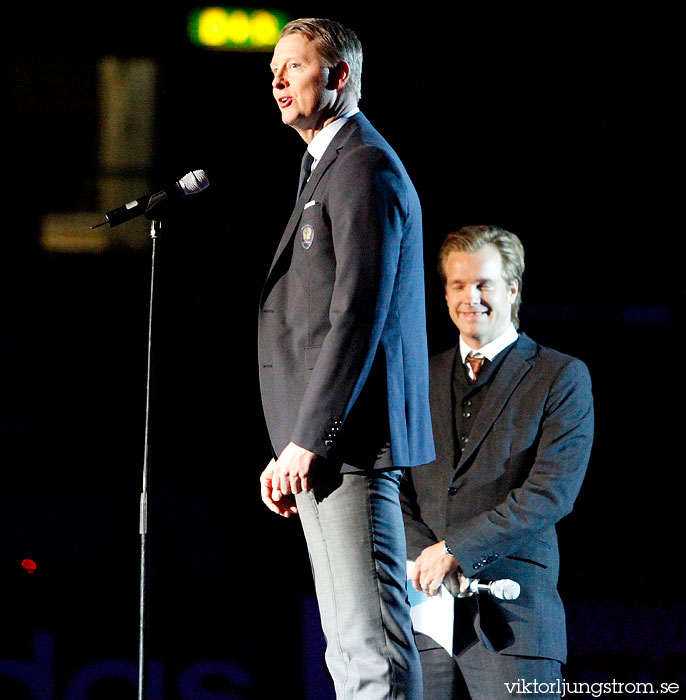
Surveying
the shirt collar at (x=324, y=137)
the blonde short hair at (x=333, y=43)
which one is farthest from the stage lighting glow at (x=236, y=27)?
the shirt collar at (x=324, y=137)

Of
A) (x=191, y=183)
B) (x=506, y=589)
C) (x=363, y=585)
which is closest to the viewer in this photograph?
(x=363, y=585)

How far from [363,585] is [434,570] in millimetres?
901

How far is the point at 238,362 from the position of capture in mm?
3791

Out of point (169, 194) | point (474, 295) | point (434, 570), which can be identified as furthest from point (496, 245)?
point (169, 194)

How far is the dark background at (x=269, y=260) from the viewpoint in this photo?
360cm

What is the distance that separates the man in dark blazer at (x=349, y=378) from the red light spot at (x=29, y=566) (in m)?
1.83

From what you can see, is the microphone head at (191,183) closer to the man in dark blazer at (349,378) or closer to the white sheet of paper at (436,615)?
the man in dark blazer at (349,378)

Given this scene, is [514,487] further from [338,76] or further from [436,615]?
[338,76]

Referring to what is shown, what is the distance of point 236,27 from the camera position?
389 centimetres

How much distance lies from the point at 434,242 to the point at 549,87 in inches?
31.8

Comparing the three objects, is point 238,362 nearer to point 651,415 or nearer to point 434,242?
point 434,242

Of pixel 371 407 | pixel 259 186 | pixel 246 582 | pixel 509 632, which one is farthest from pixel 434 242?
pixel 371 407

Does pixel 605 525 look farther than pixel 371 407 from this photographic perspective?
Yes

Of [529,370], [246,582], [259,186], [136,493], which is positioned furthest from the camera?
[259,186]
